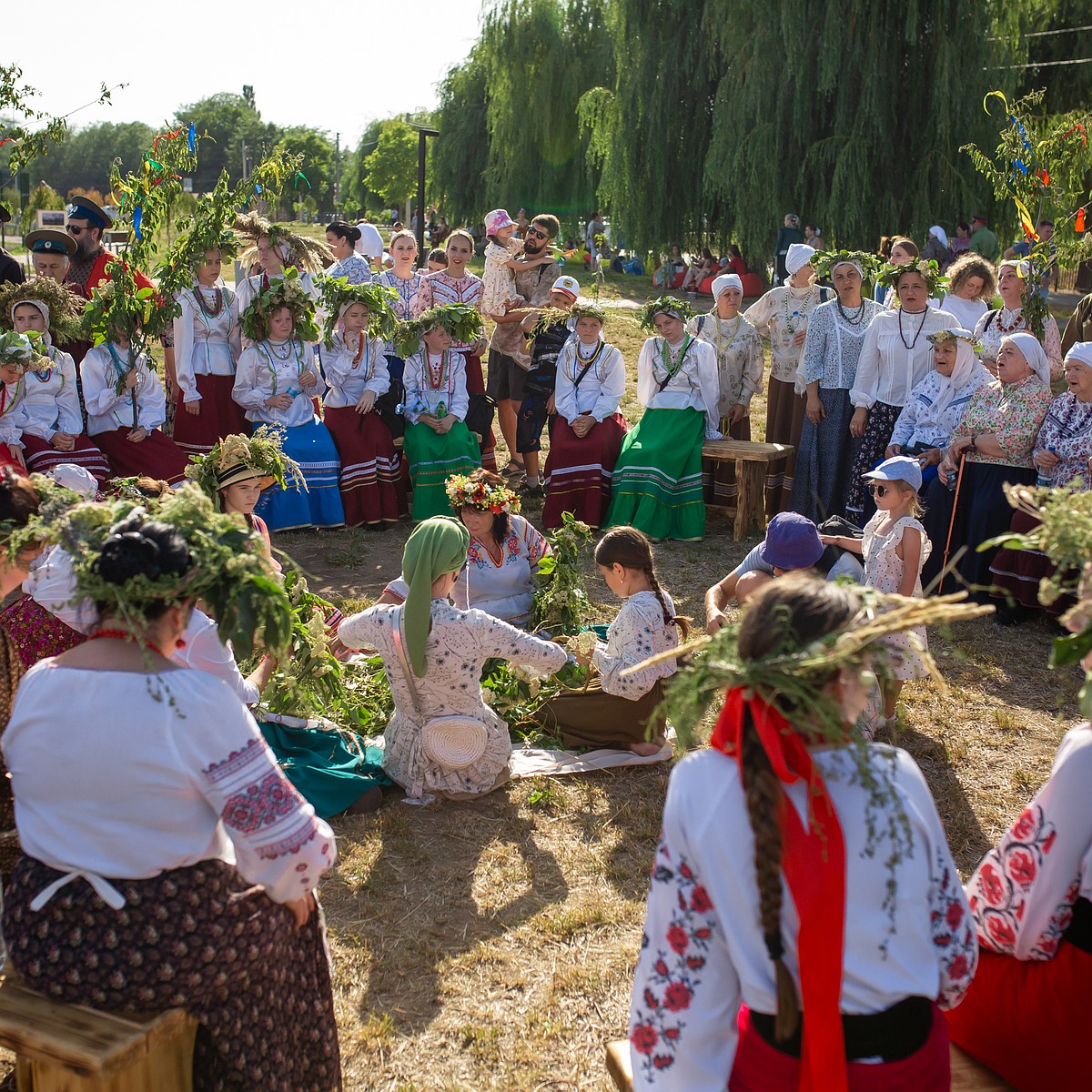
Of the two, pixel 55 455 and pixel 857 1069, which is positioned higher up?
pixel 55 455

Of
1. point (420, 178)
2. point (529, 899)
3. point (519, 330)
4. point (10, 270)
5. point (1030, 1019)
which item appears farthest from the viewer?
point (420, 178)

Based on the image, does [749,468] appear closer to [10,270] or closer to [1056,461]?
[1056,461]

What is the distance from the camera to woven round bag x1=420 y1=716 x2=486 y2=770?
14.3 ft

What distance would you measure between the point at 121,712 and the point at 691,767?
1131mm

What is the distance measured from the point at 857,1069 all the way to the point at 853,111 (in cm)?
1632

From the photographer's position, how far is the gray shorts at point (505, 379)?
30.4ft

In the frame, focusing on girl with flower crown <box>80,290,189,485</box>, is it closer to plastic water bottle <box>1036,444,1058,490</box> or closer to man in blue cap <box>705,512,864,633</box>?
man in blue cap <box>705,512,864,633</box>

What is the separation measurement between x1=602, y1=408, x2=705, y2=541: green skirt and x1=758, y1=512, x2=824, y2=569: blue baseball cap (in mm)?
3418

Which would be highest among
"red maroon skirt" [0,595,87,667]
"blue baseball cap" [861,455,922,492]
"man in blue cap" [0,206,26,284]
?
"man in blue cap" [0,206,26,284]

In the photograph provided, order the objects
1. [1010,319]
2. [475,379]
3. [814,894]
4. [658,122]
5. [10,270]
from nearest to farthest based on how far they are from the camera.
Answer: [814,894] → [1010,319] → [10,270] → [475,379] → [658,122]

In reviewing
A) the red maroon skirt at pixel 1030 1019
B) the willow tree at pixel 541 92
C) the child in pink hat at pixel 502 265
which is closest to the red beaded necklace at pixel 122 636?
the red maroon skirt at pixel 1030 1019

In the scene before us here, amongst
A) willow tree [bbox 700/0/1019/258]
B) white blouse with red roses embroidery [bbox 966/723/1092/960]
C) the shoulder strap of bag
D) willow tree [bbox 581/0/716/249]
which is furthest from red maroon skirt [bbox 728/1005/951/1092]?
willow tree [bbox 581/0/716/249]

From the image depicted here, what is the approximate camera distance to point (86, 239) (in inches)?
344

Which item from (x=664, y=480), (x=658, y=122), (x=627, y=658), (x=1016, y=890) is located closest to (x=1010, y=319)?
(x=664, y=480)
